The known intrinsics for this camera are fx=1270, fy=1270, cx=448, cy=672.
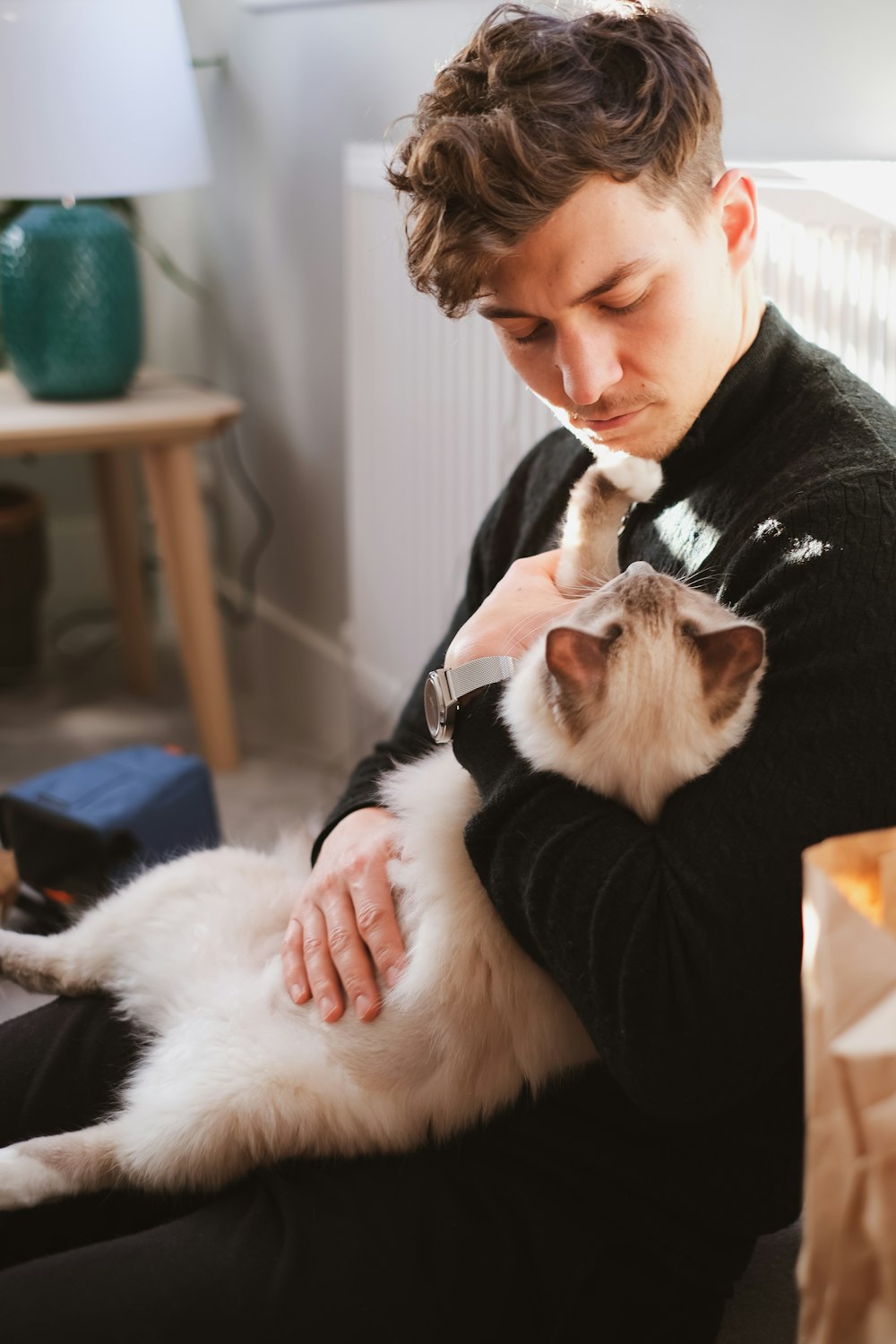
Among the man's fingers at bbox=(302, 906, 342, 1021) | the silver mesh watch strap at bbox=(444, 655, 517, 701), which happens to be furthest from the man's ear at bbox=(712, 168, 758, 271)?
the man's fingers at bbox=(302, 906, 342, 1021)

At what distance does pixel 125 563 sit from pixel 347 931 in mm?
2324

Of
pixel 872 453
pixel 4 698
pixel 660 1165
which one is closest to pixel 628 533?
pixel 872 453

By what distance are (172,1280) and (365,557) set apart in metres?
1.70

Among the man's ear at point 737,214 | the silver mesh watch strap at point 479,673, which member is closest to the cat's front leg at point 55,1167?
the silver mesh watch strap at point 479,673

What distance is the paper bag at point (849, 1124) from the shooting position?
71cm

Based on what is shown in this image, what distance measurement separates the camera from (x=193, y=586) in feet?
9.46

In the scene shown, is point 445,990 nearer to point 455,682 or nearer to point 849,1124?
point 455,682

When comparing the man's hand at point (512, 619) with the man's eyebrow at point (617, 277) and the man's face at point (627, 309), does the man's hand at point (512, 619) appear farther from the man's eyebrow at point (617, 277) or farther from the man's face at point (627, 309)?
the man's eyebrow at point (617, 277)

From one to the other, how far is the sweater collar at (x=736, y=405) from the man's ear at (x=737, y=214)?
0.06 meters

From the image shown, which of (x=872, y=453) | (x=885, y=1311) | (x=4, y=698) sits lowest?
(x=4, y=698)

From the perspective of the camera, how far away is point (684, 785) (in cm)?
102

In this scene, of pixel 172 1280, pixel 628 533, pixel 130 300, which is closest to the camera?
pixel 172 1280

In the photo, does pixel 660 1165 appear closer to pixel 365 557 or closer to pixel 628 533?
pixel 628 533

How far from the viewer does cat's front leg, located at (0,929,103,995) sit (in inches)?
55.8
